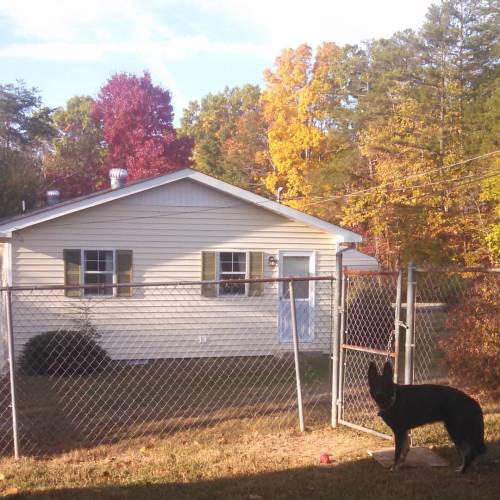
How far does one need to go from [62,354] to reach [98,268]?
101 inches

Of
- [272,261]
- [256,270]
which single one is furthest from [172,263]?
[272,261]

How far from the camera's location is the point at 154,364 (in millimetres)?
13297

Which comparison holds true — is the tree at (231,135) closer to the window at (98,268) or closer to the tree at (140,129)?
the tree at (140,129)

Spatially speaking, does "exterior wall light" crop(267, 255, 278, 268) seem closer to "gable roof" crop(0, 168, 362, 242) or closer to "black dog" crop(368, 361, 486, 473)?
"gable roof" crop(0, 168, 362, 242)

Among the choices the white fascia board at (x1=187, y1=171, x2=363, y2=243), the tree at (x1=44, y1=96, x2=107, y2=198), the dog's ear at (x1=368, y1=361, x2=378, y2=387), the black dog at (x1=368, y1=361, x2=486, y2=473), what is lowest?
the black dog at (x1=368, y1=361, x2=486, y2=473)

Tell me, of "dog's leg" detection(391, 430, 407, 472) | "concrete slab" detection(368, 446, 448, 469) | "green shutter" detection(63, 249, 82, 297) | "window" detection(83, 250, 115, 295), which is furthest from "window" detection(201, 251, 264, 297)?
"dog's leg" detection(391, 430, 407, 472)

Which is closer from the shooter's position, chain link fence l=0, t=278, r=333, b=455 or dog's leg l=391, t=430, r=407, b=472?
dog's leg l=391, t=430, r=407, b=472

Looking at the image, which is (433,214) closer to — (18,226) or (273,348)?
(273,348)

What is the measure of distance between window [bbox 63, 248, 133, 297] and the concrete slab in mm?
8972

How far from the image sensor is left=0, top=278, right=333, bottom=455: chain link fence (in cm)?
800

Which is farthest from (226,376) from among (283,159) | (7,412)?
(283,159)

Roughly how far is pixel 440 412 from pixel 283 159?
27789mm

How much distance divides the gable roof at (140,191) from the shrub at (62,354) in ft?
Answer: 7.50

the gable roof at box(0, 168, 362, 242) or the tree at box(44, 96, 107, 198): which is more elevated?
the tree at box(44, 96, 107, 198)
